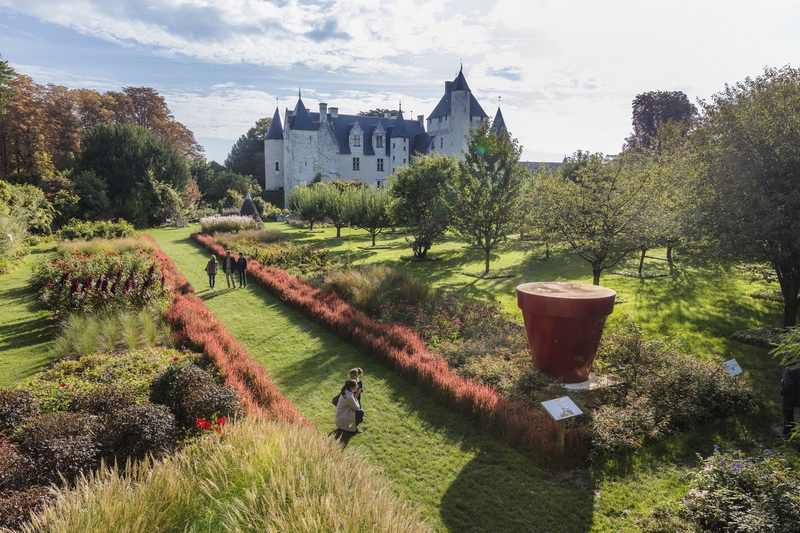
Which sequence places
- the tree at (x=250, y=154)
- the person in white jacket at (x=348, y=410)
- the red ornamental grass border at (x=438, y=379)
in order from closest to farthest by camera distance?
the red ornamental grass border at (x=438, y=379)
the person in white jacket at (x=348, y=410)
the tree at (x=250, y=154)

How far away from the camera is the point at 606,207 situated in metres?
14.5

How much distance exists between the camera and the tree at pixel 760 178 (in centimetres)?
941

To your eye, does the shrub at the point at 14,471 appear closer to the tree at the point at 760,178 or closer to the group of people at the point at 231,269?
the group of people at the point at 231,269

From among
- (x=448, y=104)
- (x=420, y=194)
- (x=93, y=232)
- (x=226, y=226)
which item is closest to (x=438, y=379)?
(x=420, y=194)

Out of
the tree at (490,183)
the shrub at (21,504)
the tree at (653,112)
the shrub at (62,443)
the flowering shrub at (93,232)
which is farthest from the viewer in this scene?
the tree at (653,112)

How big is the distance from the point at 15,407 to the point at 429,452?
5401 millimetres

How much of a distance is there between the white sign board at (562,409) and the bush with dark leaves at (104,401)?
5515 mm

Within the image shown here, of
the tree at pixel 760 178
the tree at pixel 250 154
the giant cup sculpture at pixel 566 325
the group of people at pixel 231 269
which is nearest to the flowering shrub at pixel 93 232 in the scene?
the group of people at pixel 231 269

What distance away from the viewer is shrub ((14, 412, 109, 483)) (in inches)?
183

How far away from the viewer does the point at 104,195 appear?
117 feet

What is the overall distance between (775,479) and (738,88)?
33.7ft

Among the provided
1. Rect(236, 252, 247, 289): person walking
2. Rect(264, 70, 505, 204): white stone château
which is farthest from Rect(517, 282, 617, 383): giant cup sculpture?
Rect(264, 70, 505, 204): white stone château

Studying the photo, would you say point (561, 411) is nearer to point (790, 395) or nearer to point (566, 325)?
point (566, 325)

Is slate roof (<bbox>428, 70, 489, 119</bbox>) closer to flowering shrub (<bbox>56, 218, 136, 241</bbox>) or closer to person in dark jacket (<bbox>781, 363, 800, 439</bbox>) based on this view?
flowering shrub (<bbox>56, 218, 136, 241</bbox>)
